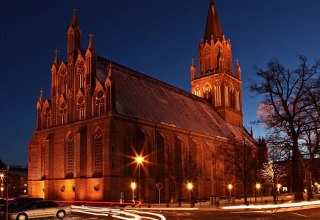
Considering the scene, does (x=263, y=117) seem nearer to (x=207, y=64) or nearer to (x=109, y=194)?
(x=109, y=194)

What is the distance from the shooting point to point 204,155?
3049 inches

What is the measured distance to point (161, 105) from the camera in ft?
239

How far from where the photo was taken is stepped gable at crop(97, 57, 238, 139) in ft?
210

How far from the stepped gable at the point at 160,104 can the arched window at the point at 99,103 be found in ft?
7.45

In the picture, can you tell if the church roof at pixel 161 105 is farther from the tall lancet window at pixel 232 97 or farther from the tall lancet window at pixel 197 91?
the tall lancet window at pixel 232 97

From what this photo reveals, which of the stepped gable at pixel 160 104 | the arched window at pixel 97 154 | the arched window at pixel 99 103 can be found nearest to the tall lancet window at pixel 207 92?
the stepped gable at pixel 160 104

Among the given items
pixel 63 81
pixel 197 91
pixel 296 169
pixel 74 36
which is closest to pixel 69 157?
pixel 63 81

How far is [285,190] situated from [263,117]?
3110 inches

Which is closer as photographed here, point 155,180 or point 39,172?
point 155,180

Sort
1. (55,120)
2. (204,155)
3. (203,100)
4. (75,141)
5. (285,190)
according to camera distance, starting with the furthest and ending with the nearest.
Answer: (285,190) < (203,100) < (204,155) < (55,120) < (75,141)

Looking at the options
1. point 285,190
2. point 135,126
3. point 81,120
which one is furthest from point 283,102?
point 285,190

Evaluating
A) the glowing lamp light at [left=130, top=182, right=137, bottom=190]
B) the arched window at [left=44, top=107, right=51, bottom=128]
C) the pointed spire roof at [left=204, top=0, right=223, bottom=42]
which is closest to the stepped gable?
the glowing lamp light at [left=130, top=182, right=137, bottom=190]

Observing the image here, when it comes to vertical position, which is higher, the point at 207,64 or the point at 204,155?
the point at 207,64

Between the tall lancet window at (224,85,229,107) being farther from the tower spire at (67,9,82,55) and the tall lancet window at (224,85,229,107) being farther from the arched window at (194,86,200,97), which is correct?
the tower spire at (67,9,82,55)
